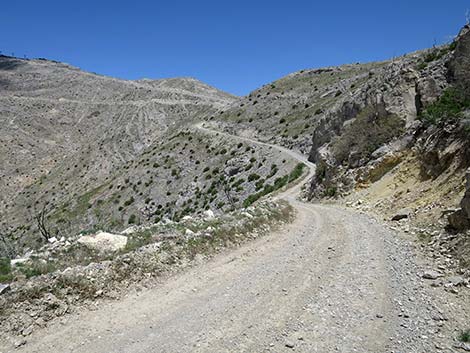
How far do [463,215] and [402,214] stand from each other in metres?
4.33

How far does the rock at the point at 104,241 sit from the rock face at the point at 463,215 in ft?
32.7

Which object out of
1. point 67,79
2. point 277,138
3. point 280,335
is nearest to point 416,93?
point 280,335

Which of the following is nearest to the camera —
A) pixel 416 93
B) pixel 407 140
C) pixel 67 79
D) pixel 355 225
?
pixel 355 225

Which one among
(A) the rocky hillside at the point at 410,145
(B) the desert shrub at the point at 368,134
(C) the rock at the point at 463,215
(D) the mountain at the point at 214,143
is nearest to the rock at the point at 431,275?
(A) the rocky hillside at the point at 410,145

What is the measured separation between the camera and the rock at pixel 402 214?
15.2 m

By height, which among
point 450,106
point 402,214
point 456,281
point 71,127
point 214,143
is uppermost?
point 71,127

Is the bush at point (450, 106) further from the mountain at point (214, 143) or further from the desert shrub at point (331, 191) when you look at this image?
the desert shrub at point (331, 191)

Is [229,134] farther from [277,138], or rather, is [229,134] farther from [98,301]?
[98,301]

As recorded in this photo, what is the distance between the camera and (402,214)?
15.4 m

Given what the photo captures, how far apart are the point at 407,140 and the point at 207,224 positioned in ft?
44.9

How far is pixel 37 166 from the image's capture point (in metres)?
97.1

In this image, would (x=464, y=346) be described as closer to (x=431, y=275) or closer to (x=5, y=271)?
(x=431, y=275)

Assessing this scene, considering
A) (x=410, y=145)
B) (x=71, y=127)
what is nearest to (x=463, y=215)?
(x=410, y=145)

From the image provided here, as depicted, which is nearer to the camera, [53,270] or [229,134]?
[53,270]
